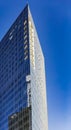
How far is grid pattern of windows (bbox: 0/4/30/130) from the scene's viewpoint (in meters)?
114

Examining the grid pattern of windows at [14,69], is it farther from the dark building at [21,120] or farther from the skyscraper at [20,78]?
the dark building at [21,120]

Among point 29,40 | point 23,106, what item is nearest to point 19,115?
point 23,106

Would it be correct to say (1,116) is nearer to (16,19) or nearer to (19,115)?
(19,115)

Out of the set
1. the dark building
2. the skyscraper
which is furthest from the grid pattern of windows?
the dark building

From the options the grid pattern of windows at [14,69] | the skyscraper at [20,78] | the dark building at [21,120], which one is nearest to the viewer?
the dark building at [21,120]

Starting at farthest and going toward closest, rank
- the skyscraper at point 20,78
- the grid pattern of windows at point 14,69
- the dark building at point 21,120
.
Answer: the grid pattern of windows at point 14,69, the skyscraper at point 20,78, the dark building at point 21,120

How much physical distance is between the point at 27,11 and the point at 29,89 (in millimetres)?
35378

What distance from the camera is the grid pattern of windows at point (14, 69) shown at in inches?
4506

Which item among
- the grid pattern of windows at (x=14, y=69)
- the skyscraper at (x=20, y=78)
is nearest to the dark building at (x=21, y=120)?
the skyscraper at (x=20, y=78)

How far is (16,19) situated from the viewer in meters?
136

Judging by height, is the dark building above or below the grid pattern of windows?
below

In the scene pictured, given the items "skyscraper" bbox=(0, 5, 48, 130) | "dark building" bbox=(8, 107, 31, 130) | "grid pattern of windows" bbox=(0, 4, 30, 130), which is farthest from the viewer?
"grid pattern of windows" bbox=(0, 4, 30, 130)

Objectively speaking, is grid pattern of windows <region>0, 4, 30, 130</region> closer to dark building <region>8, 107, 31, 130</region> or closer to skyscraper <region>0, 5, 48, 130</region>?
skyscraper <region>0, 5, 48, 130</region>

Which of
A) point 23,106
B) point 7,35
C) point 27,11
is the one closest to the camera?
point 23,106
